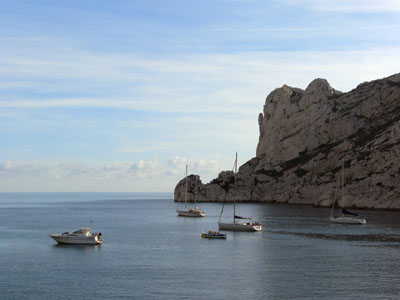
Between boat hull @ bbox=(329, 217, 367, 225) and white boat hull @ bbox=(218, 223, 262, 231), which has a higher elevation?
boat hull @ bbox=(329, 217, 367, 225)

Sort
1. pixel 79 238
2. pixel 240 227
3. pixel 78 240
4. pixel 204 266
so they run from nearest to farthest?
pixel 204 266
pixel 79 238
pixel 78 240
pixel 240 227

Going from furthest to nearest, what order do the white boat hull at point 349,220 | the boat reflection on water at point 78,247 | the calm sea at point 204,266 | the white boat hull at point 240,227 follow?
the white boat hull at point 349,220, the white boat hull at point 240,227, the boat reflection on water at point 78,247, the calm sea at point 204,266

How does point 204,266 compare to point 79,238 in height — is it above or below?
below

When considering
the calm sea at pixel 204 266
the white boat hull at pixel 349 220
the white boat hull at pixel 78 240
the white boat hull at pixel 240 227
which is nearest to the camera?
the calm sea at pixel 204 266

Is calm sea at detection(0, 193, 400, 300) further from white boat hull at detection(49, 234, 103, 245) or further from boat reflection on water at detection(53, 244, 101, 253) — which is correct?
white boat hull at detection(49, 234, 103, 245)

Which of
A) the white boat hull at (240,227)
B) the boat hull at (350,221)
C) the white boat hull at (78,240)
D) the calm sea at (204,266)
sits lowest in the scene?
the calm sea at (204,266)

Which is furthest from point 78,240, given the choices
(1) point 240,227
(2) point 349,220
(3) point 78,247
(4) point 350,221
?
(2) point 349,220

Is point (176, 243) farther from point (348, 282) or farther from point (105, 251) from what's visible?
point (348, 282)

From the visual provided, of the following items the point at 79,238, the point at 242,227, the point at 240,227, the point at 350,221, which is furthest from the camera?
the point at 350,221

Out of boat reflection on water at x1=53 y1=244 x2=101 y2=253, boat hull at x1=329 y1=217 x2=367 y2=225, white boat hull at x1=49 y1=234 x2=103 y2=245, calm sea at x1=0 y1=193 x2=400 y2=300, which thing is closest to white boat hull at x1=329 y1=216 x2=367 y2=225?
boat hull at x1=329 y1=217 x2=367 y2=225

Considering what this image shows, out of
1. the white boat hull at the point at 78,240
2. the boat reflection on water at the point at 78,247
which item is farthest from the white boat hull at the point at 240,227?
the boat reflection on water at the point at 78,247

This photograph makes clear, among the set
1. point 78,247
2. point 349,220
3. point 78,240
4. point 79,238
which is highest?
point 349,220

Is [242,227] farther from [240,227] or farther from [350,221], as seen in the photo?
[350,221]

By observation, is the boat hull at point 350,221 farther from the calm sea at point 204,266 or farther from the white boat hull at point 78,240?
the white boat hull at point 78,240
